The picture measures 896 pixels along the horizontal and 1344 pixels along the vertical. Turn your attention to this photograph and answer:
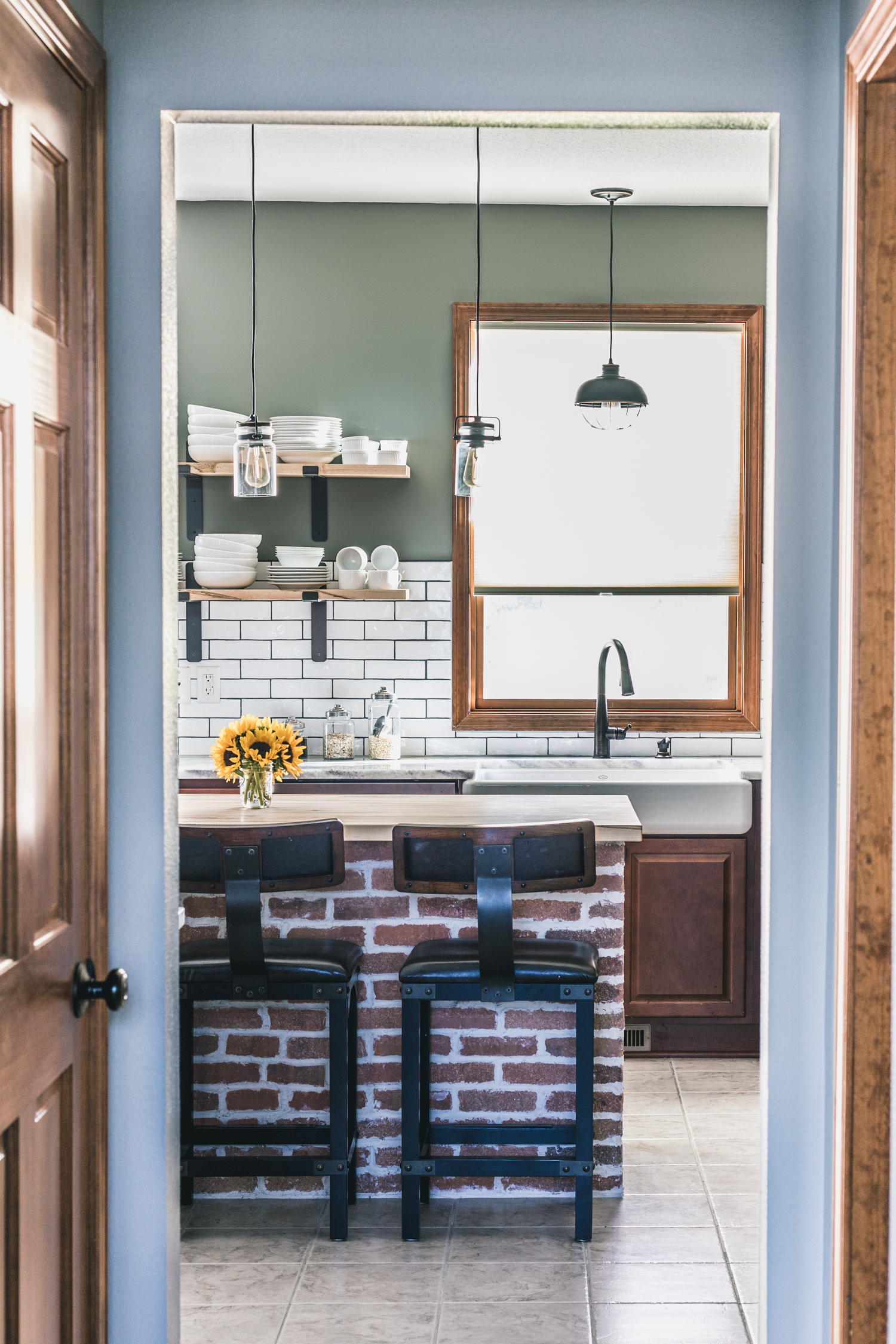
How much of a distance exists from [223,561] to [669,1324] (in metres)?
3.18

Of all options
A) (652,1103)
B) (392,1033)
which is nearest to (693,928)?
(652,1103)

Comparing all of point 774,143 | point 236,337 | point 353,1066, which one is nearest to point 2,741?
point 774,143

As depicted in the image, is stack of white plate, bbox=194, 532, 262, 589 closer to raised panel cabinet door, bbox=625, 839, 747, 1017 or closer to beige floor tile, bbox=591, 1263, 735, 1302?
raised panel cabinet door, bbox=625, 839, 747, 1017

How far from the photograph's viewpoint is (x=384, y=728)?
16.3 feet

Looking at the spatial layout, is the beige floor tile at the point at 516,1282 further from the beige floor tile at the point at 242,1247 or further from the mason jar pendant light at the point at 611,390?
the mason jar pendant light at the point at 611,390

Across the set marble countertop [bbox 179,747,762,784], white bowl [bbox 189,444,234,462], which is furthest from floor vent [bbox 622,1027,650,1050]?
white bowl [bbox 189,444,234,462]

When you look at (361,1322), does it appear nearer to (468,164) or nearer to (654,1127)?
(654,1127)

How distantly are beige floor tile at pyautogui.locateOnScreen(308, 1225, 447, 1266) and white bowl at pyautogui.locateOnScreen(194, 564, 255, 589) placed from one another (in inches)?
100

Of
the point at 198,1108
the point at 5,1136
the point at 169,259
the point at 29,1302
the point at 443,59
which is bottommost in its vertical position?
the point at 198,1108

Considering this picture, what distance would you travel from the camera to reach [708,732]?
16.6ft

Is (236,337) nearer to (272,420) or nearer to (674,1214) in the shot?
(272,420)

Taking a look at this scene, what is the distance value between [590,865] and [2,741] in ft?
5.36

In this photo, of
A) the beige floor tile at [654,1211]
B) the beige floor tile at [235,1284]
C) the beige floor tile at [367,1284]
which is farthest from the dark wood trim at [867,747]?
the beige floor tile at [235,1284]

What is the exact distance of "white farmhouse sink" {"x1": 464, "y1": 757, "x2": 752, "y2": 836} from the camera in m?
4.36
